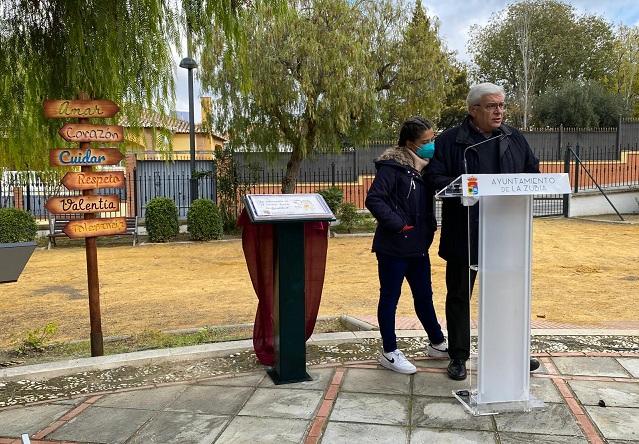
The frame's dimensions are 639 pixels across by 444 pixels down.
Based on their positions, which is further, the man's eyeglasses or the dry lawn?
the dry lawn

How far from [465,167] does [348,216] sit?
11.3m

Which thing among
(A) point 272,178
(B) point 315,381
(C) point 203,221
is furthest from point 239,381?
(A) point 272,178

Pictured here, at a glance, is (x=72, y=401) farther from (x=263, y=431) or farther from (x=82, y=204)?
(x=82, y=204)

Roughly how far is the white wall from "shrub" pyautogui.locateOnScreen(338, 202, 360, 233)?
7196mm

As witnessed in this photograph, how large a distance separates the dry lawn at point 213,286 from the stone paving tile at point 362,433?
10.8ft

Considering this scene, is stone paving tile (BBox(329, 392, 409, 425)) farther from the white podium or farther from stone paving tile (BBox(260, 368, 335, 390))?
the white podium

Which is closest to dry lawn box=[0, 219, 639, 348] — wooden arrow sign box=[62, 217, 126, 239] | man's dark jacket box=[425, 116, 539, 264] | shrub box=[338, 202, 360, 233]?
shrub box=[338, 202, 360, 233]

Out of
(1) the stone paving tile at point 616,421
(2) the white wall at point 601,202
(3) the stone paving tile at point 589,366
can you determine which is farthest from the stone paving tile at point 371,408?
(2) the white wall at point 601,202

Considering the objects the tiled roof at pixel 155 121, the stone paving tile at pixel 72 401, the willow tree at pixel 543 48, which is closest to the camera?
the stone paving tile at pixel 72 401

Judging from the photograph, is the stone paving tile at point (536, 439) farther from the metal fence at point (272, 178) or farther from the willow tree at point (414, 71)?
the willow tree at point (414, 71)

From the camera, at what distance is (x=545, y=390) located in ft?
11.7

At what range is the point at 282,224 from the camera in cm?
372

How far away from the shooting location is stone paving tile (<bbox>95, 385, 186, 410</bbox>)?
136 inches

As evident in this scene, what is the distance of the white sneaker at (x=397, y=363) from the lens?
12.6ft
